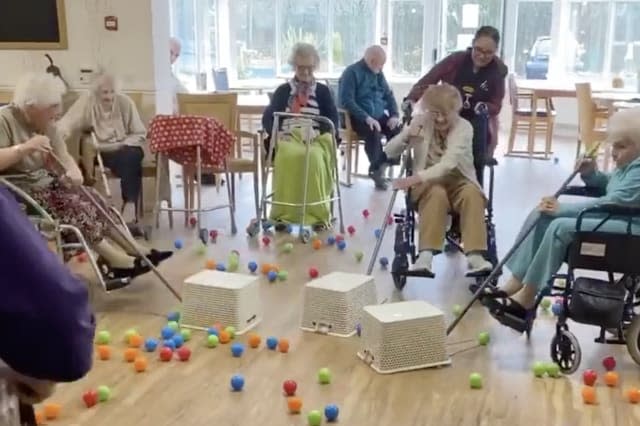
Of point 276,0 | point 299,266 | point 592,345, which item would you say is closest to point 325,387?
point 592,345

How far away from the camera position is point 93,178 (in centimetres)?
507

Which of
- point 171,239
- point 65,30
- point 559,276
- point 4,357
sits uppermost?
point 65,30

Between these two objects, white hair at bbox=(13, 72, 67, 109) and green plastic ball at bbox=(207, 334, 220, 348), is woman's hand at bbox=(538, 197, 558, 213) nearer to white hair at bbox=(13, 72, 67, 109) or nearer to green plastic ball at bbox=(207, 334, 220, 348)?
green plastic ball at bbox=(207, 334, 220, 348)

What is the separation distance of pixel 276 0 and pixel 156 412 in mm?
9647

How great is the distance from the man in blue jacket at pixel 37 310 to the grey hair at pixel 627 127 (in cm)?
255

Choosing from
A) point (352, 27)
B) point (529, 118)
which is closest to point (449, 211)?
point (529, 118)

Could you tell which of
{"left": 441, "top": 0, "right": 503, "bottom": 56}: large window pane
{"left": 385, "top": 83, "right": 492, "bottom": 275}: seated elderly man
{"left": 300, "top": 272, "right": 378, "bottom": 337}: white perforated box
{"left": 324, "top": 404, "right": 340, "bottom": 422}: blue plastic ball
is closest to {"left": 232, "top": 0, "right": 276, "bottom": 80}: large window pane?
{"left": 441, "top": 0, "right": 503, "bottom": 56}: large window pane

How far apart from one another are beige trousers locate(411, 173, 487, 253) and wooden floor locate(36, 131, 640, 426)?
30 centimetres

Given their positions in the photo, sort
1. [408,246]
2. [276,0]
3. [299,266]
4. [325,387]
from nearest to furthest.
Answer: [325,387] → [408,246] → [299,266] → [276,0]

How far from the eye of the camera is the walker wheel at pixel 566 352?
2.95 meters

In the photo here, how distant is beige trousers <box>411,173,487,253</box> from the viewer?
151 inches

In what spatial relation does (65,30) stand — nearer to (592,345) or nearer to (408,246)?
(408,246)

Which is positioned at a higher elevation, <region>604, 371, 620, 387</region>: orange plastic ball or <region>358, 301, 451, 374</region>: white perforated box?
<region>358, 301, 451, 374</region>: white perforated box

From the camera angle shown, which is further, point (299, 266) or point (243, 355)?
point (299, 266)
